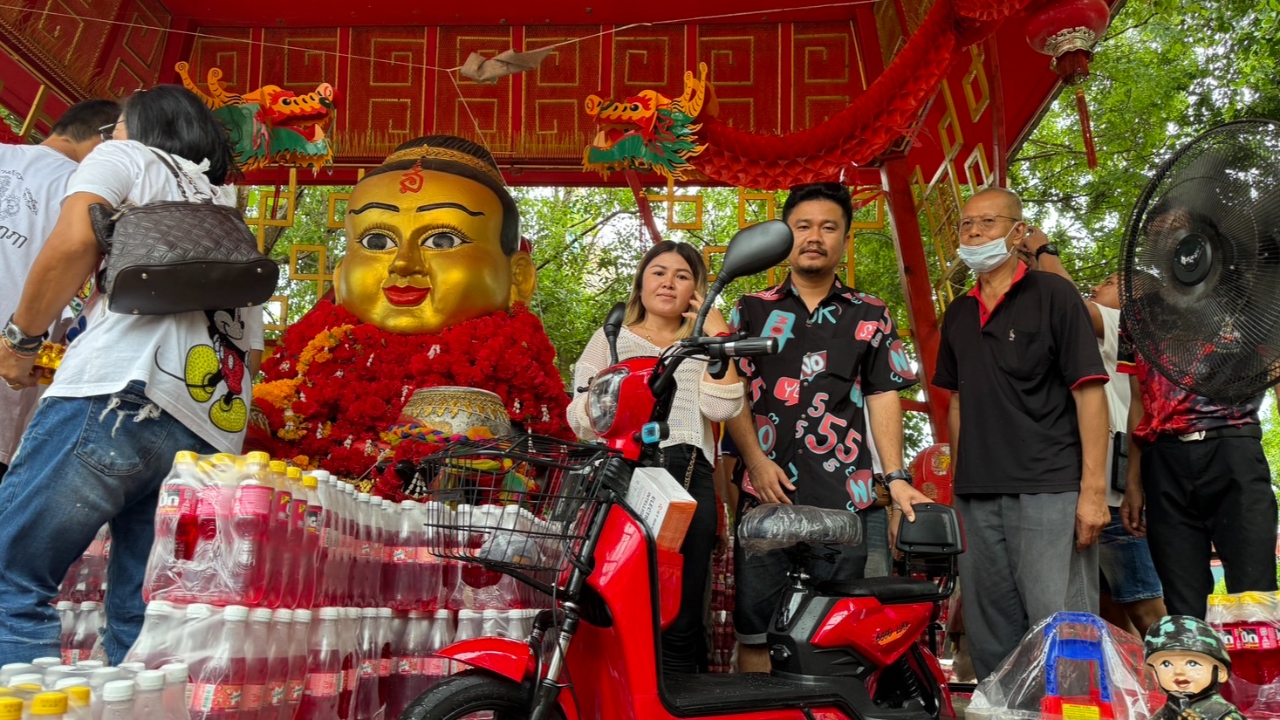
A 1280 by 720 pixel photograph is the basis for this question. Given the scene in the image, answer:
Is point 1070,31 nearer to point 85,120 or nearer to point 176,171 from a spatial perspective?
point 176,171

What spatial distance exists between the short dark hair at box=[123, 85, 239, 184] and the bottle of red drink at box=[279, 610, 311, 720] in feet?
4.00

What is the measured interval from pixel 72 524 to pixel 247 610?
0.43m

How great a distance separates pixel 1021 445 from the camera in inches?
128

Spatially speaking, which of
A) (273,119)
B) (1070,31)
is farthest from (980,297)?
(273,119)

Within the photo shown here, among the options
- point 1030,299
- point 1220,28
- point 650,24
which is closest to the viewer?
point 1030,299

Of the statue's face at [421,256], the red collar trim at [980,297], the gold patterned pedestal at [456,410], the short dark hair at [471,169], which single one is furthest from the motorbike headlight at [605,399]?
the short dark hair at [471,169]

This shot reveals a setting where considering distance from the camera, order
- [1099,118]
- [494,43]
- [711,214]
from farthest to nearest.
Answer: [711,214] < [1099,118] < [494,43]

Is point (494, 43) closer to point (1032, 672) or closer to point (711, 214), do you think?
point (1032, 672)

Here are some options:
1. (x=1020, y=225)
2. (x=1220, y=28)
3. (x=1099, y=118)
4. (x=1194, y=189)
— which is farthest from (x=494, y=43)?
(x=1099, y=118)

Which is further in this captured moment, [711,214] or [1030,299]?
[711,214]

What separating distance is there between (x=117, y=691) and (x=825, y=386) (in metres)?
2.15

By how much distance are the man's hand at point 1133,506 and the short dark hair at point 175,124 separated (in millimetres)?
3074

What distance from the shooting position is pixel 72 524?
7.48 ft

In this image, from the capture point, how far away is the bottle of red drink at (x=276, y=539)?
2.36m
